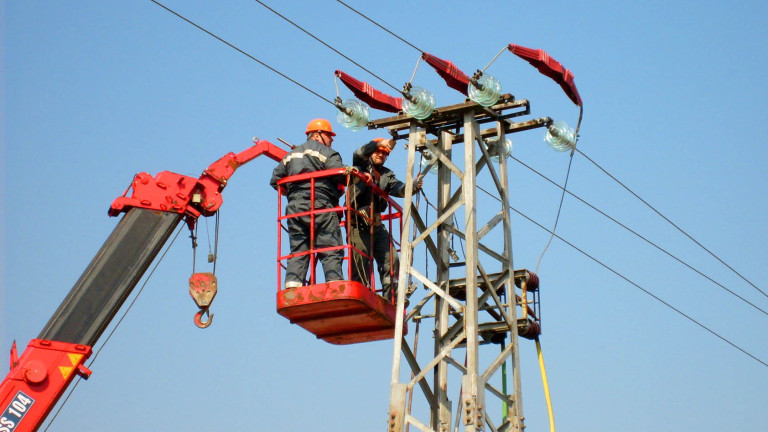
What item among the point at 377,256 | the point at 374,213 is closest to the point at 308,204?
the point at 374,213

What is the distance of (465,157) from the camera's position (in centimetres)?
1513

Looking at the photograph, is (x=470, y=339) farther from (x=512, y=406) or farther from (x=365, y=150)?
(x=365, y=150)

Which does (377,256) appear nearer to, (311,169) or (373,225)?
(373,225)

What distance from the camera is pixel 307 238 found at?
16062 mm

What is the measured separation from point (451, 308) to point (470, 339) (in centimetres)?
162

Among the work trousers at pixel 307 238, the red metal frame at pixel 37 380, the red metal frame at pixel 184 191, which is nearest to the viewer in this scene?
the red metal frame at pixel 37 380

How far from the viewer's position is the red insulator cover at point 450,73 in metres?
15.3

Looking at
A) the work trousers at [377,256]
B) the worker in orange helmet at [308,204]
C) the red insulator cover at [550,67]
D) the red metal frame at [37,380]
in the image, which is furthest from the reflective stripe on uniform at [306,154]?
the red metal frame at [37,380]

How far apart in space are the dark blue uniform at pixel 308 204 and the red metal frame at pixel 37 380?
2865mm

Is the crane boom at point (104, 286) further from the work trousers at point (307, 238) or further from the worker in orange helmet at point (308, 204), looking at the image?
the work trousers at point (307, 238)

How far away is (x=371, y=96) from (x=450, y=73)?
119 cm

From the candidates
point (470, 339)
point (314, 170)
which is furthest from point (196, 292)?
point (470, 339)

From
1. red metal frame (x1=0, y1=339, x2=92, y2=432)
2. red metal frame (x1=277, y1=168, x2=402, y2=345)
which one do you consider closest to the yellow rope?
red metal frame (x1=277, y1=168, x2=402, y2=345)

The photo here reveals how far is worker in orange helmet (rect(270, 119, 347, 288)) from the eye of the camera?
15.8 metres
